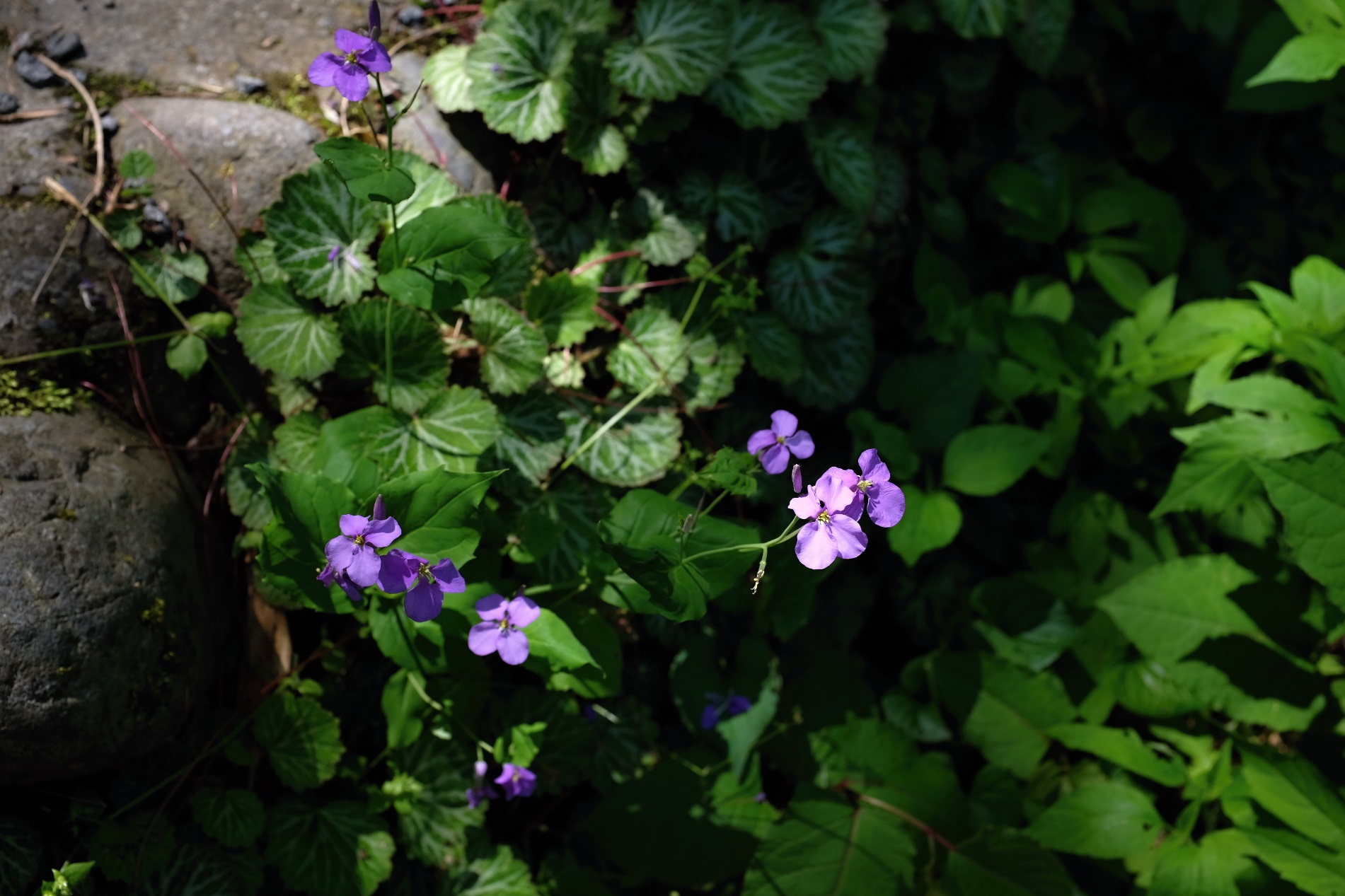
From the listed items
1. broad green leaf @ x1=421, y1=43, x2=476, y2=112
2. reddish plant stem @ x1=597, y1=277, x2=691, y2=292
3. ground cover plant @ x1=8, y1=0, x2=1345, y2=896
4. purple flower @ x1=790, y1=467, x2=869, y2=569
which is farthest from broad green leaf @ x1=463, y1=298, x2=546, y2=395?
purple flower @ x1=790, y1=467, x2=869, y2=569

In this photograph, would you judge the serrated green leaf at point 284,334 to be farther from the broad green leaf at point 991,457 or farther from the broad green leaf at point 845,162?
the broad green leaf at point 991,457

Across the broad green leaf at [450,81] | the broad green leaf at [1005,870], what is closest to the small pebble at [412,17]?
the broad green leaf at [450,81]

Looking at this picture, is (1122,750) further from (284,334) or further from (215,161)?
(215,161)

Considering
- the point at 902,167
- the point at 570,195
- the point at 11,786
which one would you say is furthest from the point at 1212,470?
the point at 11,786

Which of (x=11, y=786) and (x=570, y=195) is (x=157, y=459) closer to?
(x=11, y=786)

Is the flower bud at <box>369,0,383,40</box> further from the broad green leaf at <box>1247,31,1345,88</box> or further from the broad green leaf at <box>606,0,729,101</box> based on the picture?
the broad green leaf at <box>1247,31,1345,88</box>

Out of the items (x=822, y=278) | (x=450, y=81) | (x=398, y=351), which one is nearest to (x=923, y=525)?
(x=822, y=278)
